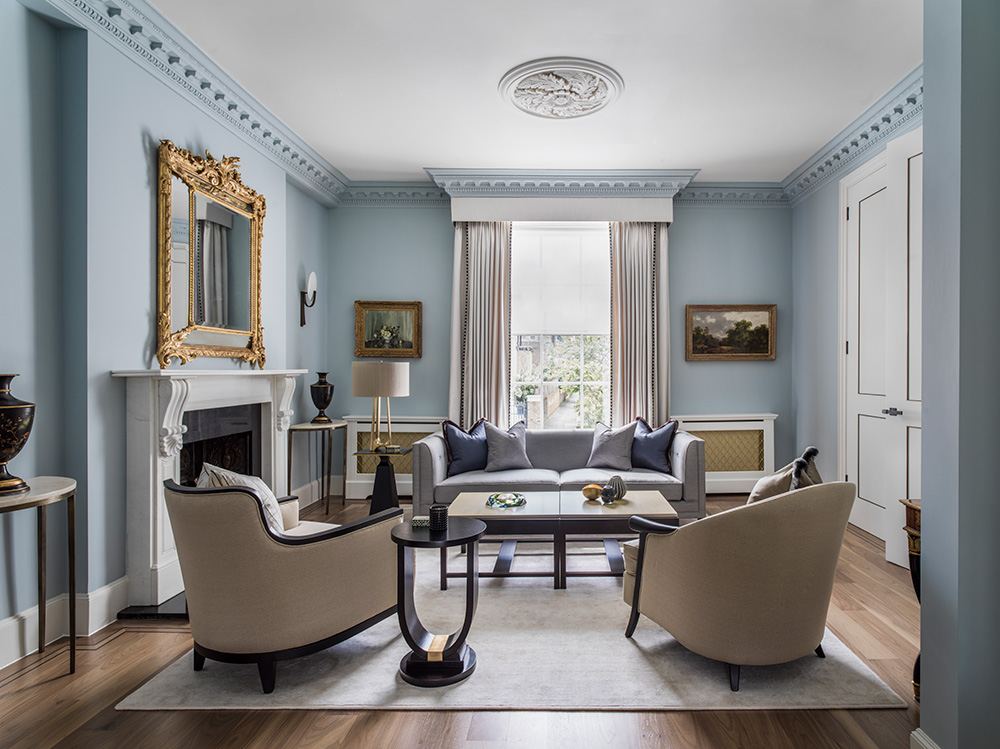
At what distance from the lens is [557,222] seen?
19.2ft

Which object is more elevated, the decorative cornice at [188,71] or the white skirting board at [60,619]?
the decorative cornice at [188,71]

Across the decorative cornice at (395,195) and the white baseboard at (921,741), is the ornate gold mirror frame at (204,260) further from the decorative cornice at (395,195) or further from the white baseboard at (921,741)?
the white baseboard at (921,741)

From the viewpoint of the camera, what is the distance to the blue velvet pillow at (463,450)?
490 centimetres

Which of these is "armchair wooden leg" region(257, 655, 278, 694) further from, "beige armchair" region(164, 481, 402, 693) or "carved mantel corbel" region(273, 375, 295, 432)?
"carved mantel corbel" region(273, 375, 295, 432)

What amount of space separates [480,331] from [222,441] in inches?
99.9

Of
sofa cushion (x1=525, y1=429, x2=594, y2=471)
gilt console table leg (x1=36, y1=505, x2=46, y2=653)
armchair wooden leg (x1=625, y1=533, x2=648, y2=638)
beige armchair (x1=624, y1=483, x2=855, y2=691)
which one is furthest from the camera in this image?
sofa cushion (x1=525, y1=429, x2=594, y2=471)

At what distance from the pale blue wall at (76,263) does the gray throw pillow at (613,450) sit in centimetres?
329

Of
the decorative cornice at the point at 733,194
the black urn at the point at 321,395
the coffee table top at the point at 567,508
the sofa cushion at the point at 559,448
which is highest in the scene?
the decorative cornice at the point at 733,194

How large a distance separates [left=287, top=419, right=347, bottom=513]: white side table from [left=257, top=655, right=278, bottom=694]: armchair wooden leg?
8.65 ft

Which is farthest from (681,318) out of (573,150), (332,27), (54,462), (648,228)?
(54,462)

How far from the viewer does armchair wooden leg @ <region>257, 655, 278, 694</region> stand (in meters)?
2.35

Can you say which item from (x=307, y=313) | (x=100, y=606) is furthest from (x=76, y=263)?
(x=307, y=313)

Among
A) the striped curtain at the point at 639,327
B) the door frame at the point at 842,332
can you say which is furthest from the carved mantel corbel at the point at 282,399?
the door frame at the point at 842,332

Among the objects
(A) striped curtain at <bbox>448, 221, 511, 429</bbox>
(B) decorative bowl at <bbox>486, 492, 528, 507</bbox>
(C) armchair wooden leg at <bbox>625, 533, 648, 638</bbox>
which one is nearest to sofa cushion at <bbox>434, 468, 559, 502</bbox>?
(B) decorative bowl at <bbox>486, 492, 528, 507</bbox>
